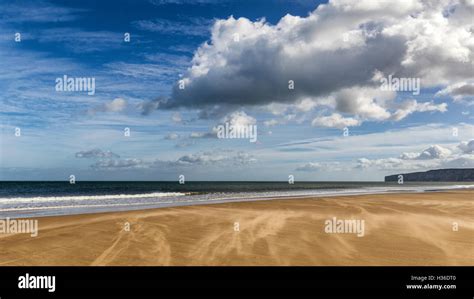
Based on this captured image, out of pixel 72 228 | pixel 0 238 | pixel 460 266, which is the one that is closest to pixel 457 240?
pixel 460 266

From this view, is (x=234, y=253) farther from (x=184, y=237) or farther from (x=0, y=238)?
(x=0, y=238)

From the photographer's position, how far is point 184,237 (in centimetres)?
1385

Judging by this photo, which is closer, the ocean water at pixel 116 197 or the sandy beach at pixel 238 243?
the sandy beach at pixel 238 243

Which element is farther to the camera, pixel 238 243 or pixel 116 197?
pixel 116 197

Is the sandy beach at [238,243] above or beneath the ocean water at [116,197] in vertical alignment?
above

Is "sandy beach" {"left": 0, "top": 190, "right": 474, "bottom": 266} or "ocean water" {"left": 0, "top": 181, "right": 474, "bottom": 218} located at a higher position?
"sandy beach" {"left": 0, "top": 190, "right": 474, "bottom": 266}

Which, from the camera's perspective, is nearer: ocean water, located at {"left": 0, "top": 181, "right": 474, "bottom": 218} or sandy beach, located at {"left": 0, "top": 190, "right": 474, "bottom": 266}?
sandy beach, located at {"left": 0, "top": 190, "right": 474, "bottom": 266}

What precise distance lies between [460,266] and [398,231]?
539 cm

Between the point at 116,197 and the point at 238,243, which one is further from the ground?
the point at 238,243
